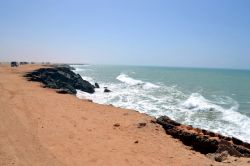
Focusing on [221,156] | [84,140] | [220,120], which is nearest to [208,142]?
[221,156]

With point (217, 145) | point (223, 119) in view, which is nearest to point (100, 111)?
point (217, 145)

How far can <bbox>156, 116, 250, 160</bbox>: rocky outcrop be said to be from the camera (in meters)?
9.52

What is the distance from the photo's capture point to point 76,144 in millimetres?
9469

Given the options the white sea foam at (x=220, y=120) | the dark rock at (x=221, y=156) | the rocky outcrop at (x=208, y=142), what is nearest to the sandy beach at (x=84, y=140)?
the dark rock at (x=221, y=156)

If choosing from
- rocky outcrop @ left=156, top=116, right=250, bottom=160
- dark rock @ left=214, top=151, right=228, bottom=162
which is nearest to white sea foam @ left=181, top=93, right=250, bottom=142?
rocky outcrop @ left=156, top=116, right=250, bottom=160

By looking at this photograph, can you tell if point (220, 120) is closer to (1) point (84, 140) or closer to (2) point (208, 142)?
(2) point (208, 142)

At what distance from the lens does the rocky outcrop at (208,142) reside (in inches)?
375

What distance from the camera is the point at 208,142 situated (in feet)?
33.1

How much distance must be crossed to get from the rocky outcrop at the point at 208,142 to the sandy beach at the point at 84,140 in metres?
0.40

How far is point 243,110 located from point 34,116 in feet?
74.1

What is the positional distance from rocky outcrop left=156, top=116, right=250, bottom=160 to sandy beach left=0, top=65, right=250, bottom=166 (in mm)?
401

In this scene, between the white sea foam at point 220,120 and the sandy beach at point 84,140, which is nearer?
the sandy beach at point 84,140

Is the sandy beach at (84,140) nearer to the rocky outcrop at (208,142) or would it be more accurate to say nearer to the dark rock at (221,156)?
the dark rock at (221,156)

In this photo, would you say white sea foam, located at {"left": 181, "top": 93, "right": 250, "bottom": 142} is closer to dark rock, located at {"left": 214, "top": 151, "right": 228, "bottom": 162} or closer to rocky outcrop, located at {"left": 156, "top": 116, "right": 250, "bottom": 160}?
rocky outcrop, located at {"left": 156, "top": 116, "right": 250, "bottom": 160}
